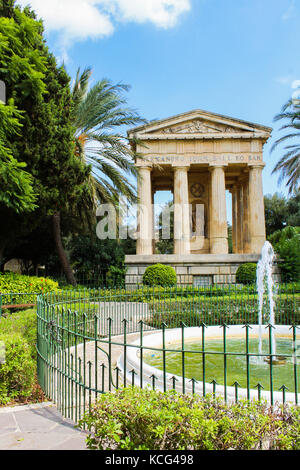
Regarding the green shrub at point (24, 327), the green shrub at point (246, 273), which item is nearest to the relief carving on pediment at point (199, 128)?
the green shrub at point (246, 273)

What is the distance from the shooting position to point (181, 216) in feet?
75.3

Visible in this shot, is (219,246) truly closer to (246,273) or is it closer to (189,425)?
(246,273)

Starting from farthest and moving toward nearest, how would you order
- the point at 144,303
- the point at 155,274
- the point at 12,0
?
1. the point at 155,274
2. the point at 12,0
3. the point at 144,303

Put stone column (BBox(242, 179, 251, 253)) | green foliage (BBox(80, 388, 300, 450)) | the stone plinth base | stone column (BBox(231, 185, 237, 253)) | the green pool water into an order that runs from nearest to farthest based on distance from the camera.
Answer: green foliage (BBox(80, 388, 300, 450)) < the green pool water < the stone plinth base < stone column (BBox(242, 179, 251, 253)) < stone column (BBox(231, 185, 237, 253))

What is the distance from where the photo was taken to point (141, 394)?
10.8 ft

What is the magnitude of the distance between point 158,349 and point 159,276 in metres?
14.7

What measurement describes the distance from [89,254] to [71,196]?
32.9ft

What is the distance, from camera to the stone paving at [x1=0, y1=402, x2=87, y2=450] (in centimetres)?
350

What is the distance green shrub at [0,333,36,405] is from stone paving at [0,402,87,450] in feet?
1.70

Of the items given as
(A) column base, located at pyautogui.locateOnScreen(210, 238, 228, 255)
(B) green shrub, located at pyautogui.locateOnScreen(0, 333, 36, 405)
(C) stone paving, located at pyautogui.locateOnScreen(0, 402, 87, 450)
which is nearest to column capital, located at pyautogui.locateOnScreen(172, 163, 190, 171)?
(A) column base, located at pyautogui.locateOnScreen(210, 238, 228, 255)

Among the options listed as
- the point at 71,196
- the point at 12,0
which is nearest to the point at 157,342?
the point at 71,196

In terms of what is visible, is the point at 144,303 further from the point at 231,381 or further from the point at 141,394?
the point at 141,394

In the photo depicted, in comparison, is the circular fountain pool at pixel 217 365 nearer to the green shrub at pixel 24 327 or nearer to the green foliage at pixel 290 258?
the green shrub at pixel 24 327

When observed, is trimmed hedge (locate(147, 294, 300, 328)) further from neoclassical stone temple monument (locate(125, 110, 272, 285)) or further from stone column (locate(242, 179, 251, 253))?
stone column (locate(242, 179, 251, 253))
